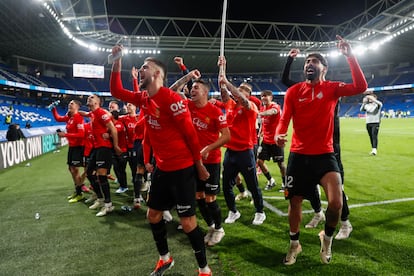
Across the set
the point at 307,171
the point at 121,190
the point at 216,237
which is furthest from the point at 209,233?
the point at 121,190

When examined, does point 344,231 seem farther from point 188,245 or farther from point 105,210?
point 105,210

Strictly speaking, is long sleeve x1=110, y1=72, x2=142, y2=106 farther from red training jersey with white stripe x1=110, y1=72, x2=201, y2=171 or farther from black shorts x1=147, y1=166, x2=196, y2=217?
black shorts x1=147, y1=166, x2=196, y2=217

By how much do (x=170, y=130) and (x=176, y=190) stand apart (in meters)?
0.62

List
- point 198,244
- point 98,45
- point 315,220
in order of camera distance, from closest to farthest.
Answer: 1. point 198,244
2. point 315,220
3. point 98,45

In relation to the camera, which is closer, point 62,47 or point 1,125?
point 1,125

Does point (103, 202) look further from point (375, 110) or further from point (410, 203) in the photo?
point (375, 110)

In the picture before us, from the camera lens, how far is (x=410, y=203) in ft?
18.3

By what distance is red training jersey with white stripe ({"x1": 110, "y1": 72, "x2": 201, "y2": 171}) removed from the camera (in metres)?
2.99

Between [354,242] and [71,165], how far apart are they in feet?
19.7

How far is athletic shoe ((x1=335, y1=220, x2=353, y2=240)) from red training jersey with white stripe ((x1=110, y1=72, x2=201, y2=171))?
249cm

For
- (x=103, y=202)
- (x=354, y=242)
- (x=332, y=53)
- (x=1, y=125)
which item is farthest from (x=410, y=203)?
(x=332, y=53)

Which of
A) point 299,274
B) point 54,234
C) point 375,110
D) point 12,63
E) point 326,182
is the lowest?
point 54,234

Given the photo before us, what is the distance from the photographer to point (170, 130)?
3098mm

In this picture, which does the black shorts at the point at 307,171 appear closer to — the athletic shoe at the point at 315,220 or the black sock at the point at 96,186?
the athletic shoe at the point at 315,220
